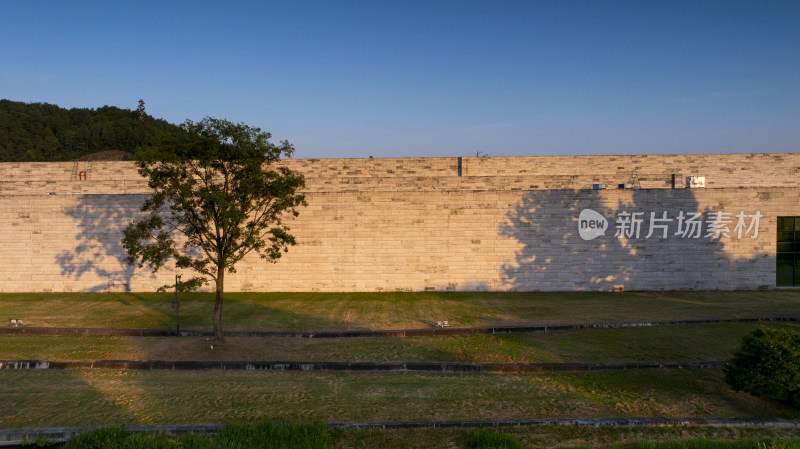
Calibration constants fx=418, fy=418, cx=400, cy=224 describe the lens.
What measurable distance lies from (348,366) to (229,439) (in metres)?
3.56

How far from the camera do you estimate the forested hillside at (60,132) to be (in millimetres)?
50594

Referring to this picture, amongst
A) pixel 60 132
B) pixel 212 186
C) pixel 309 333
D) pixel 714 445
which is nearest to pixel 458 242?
pixel 309 333

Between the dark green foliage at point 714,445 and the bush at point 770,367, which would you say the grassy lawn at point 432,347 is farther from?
Answer: the dark green foliage at point 714,445

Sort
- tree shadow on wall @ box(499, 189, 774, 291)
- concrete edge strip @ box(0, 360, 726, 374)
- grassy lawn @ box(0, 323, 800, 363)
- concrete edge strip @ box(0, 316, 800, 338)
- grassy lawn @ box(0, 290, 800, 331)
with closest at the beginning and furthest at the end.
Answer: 1. concrete edge strip @ box(0, 360, 726, 374)
2. grassy lawn @ box(0, 323, 800, 363)
3. concrete edge strip @ box(0, 316, 800, 338)
4. grassy lawn @ box(0, 290, 800, 331)
5. tree shadow on wall @ box(499, 189, 774, 291)

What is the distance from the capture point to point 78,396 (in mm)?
7992

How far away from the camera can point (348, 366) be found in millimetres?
9492

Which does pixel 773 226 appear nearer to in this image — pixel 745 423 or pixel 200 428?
pixel 745 423

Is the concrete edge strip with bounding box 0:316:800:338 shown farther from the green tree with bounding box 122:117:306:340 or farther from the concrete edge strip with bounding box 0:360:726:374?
the concrete edge strip with bounding box 0:360:726:374

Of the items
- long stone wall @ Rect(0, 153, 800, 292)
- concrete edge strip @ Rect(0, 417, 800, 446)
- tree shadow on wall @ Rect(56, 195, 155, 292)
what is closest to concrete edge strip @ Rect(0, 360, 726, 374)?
concrete edge strip @ Rect(0, 417, 800, 446)

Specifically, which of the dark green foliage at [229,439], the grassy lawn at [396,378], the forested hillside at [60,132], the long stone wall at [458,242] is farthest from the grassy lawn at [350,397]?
the forested hillside at [60,132]

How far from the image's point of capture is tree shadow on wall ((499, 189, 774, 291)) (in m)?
18.1

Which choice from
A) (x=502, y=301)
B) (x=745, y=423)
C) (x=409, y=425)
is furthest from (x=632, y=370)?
(x=502, y=301)

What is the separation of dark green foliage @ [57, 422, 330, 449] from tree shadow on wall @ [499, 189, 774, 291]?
536 inches

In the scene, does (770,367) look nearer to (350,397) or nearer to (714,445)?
(714,445)
